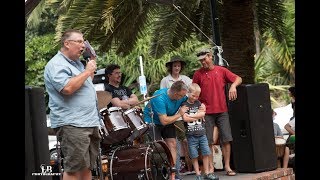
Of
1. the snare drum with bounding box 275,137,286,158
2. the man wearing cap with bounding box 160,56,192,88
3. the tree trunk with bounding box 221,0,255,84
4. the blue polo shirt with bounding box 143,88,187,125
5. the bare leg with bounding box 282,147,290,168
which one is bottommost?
the bare leg with bounding box 282,147,290,168

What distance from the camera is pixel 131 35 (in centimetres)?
1370

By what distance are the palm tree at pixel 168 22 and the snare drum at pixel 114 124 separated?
2.41 meters

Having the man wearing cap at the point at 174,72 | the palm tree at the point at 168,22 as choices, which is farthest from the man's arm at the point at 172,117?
the palm tree at the point at 168,22

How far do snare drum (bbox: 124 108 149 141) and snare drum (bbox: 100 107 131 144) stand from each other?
126 millimetres

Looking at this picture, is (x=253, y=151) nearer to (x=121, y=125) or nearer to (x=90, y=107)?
(x=121, y=125)

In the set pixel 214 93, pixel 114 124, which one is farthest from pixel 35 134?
pixel 214 93

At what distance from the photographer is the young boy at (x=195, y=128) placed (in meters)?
9.99

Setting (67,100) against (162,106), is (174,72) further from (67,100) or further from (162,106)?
(67,100)

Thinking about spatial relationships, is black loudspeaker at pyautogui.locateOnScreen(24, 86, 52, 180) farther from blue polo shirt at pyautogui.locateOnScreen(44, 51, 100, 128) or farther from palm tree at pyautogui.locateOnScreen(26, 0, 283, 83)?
palm tree at pyautogui.locateOnScreen(26, 0, 283, 83)

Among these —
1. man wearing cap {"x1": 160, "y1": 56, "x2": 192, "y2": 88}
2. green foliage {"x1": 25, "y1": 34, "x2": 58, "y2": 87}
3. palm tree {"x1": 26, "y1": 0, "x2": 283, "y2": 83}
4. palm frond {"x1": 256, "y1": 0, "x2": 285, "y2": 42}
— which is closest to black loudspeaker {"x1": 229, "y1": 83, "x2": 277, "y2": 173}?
man wearing cap {"x1": 160, "y1": 56, "x2": 192, "y2": 88}

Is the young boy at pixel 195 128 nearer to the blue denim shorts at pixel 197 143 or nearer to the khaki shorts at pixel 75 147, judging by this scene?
the blue denim shorts at pixel 197 143

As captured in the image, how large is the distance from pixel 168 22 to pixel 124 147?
5031 millimetres

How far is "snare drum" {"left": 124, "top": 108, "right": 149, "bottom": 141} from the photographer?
951cm

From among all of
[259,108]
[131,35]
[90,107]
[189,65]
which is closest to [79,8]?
[131,35]
